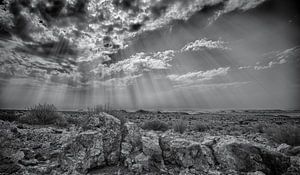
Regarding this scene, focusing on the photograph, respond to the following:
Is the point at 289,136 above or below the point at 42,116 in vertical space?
below

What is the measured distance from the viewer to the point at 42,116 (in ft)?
35.7

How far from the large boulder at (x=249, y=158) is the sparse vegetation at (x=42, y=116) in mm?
11545

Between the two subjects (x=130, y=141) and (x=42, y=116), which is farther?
(x=42, y=116)

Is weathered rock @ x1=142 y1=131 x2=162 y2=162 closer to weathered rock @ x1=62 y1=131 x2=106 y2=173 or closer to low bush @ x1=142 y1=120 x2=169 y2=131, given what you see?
weathered rock @ x1=62 y1=131 x2=106 y2=173

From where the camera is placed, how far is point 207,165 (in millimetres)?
4191

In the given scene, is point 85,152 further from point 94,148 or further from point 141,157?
point 141,157

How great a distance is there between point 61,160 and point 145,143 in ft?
8.66

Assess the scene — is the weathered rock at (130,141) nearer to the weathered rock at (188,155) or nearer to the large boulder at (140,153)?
the large boulder at (140,153)

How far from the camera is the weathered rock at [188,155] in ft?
14.0

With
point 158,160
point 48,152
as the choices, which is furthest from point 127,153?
point 48,152

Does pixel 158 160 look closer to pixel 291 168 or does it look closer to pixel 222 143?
pixel 222 143

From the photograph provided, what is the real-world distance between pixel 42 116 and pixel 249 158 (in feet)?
44.1

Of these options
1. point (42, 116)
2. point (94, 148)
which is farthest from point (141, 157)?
point (42, 116)

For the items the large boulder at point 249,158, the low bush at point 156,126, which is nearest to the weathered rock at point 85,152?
the large boulder at point 249,158
